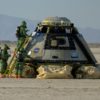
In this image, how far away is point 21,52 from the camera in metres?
24.0

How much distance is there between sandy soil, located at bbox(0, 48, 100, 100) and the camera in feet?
54.7
